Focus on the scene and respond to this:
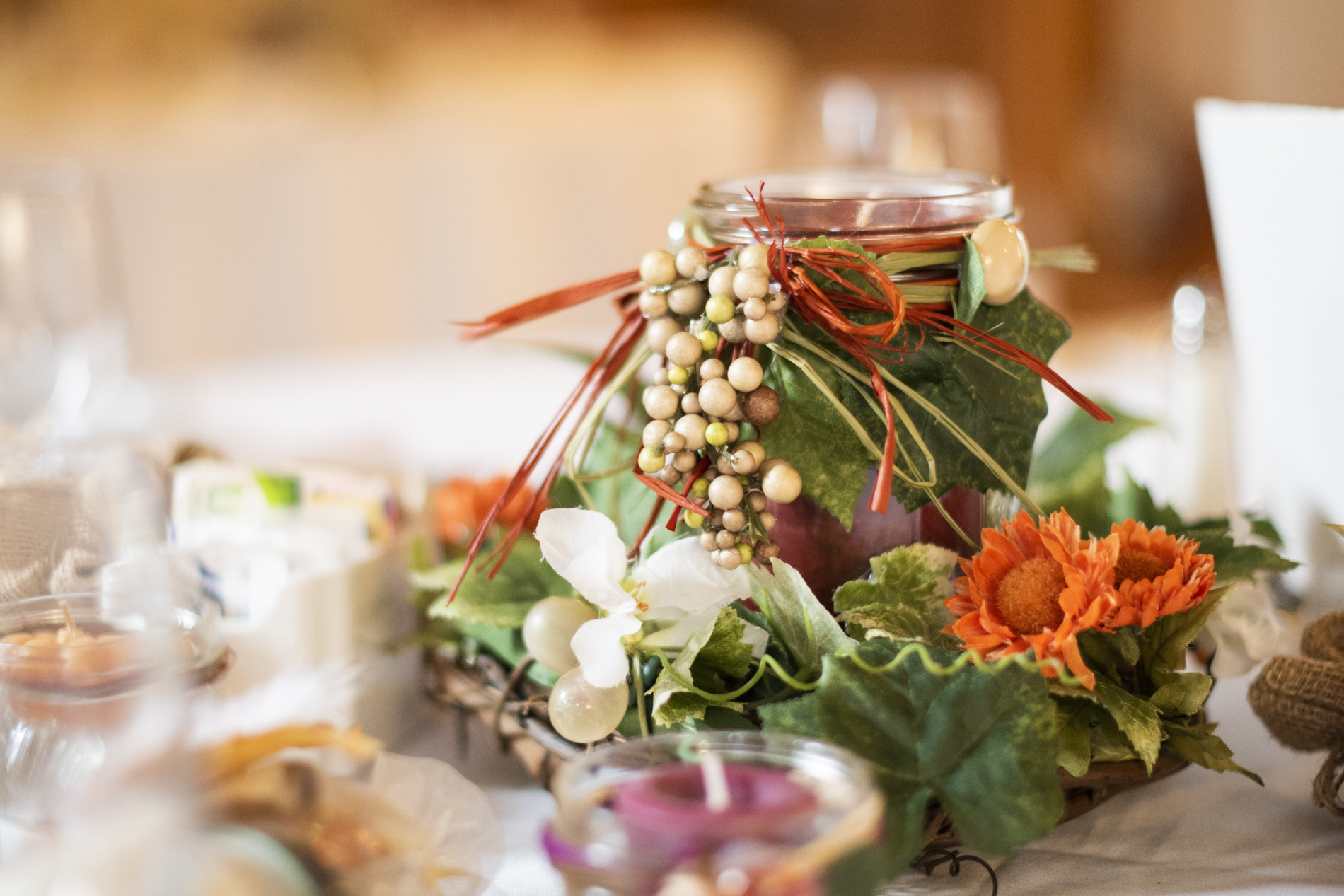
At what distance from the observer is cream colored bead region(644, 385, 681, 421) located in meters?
0.31

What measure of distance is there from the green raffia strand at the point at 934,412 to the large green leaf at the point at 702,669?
0.26ft

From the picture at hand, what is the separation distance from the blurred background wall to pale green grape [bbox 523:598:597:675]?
854mm

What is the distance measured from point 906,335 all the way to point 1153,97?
297 cm

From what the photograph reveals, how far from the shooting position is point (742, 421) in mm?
324

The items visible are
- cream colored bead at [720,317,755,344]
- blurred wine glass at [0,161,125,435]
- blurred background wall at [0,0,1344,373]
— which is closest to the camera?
cream colored bead at [720,317,755,344]

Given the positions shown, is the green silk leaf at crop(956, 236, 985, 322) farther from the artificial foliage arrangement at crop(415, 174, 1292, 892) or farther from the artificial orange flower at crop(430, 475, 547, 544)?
the artificial orange flower at crop(430, 475, 547, 544)

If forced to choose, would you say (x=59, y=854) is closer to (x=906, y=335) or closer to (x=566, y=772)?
A: (x=566, y=772)

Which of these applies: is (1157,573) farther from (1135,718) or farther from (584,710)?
(584,710)

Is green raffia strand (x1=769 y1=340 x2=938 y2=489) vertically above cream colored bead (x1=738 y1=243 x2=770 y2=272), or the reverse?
cream colored bead (x1=738 y1=243 x2=770 y2=272)

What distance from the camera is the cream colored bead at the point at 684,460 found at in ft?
1.03

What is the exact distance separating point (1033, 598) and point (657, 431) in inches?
4.5

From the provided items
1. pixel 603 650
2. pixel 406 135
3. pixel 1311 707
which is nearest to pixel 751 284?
pixel 603 650

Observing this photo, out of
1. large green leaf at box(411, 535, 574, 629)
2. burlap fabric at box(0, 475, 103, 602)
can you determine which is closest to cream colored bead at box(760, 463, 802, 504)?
large green leaf at box(411, 535, 574, 629)

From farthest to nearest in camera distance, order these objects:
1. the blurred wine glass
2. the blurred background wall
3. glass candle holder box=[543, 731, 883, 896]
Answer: the blurred background wall, the blurred wine glass, glass candle holder box=[543, 731, 883, 896]
